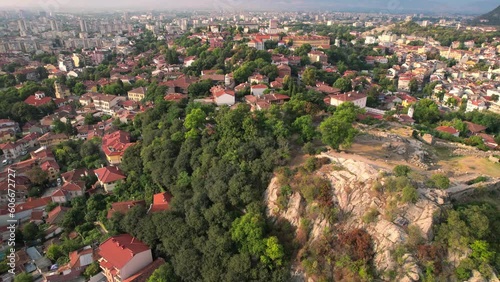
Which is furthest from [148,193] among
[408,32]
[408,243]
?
[408,32]

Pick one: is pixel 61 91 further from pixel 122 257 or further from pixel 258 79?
pixel 122 257

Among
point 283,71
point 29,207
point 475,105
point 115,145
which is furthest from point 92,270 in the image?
point 475,105

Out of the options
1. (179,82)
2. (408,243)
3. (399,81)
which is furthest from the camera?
(399,81)

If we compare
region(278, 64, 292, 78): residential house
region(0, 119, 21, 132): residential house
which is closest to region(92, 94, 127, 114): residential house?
region(0, 119, 21, 132): residential house

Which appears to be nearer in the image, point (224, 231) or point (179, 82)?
point (224, 231)

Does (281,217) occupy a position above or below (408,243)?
below

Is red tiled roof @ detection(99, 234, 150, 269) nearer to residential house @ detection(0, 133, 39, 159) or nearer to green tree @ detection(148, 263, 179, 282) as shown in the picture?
green tree @ detection(148, 263, 179, 282)

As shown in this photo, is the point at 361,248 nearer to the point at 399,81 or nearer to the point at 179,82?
the point at 179,82
